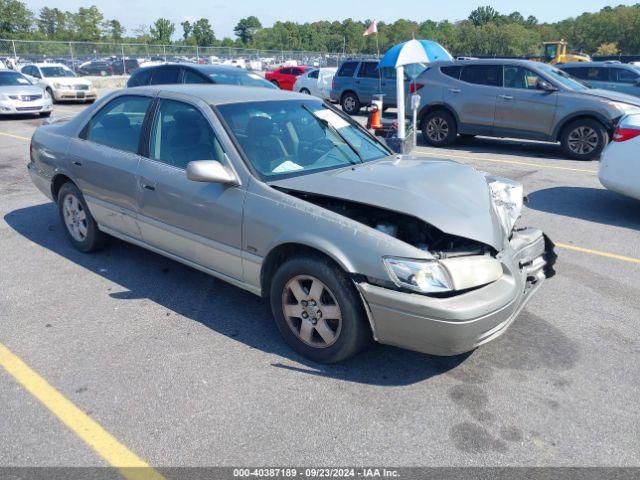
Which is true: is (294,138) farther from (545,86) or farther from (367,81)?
(367,81)

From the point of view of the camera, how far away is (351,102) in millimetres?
18031

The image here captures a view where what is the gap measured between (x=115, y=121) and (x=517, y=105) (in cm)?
822

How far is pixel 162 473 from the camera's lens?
254 cm

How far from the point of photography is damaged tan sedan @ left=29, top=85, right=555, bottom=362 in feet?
9.89

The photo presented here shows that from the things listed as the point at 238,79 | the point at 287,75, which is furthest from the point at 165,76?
the point at 287,75

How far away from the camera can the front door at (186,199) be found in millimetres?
3727

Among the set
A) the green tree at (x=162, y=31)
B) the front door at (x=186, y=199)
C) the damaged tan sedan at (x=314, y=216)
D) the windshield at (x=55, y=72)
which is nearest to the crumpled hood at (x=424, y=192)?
the damaged tan sedan at (x=314, y=216)

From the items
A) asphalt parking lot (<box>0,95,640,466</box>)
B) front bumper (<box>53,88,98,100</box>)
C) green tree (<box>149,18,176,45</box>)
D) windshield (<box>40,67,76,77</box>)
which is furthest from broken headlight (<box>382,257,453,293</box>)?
green tree (<box>149,18,176,45</box>)

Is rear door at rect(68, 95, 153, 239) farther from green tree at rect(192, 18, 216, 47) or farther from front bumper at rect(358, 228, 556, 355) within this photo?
green tree at rect(192, 18, 216, 47)

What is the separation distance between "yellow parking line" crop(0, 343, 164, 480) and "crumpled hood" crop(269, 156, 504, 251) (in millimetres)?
1783

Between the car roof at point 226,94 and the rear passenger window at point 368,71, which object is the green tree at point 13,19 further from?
the car roof at point 226,94

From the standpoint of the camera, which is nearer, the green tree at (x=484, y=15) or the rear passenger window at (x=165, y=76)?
the rear passenger window at (x=165, y=76)

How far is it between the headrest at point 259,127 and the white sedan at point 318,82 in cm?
1588

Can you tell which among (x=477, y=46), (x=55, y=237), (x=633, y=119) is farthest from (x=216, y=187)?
(x=477, y=46)
